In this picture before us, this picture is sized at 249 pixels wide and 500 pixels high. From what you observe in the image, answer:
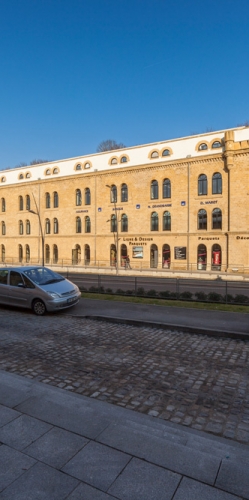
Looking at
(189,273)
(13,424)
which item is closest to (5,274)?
(13,424)

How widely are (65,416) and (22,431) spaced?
55 centimetres

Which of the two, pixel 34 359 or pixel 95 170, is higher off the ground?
pixel 95 170

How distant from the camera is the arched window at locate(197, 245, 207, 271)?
34938 mm

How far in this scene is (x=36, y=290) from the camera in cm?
1049

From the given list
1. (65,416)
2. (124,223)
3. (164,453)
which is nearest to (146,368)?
(65,416)

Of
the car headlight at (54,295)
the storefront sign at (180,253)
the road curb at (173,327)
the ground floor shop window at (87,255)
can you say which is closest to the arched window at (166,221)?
the storefront sign at (180,253)

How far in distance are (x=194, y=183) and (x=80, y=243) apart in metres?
17.4

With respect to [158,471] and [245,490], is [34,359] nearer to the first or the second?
[158,471]

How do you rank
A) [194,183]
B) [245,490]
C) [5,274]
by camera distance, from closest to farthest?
[245,490], [5,274], [194,183]

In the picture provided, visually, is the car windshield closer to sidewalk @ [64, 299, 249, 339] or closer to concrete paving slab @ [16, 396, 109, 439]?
sidewalk @ [64, 299, 249, 339]

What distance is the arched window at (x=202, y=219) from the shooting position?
35.2 meters

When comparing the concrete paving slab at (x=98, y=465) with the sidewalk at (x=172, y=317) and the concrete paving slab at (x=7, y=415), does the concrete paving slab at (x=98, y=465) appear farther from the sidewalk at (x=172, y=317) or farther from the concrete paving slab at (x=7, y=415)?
the sidewalk at (x=172, y=317)

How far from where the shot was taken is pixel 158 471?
299 cm

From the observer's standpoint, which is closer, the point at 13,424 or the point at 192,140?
the point at 13,424
